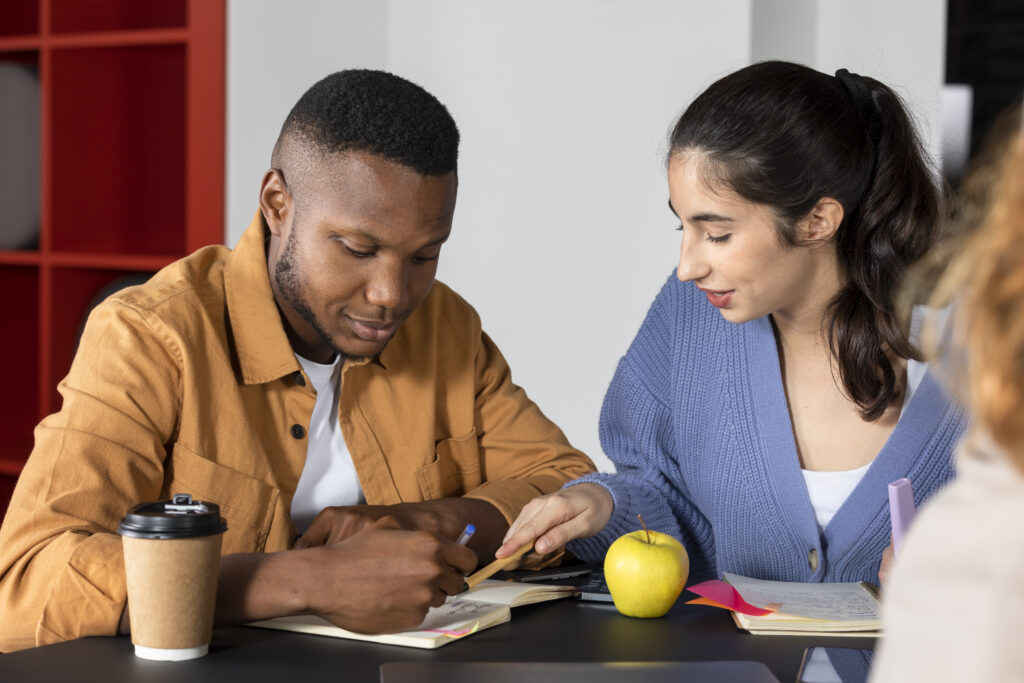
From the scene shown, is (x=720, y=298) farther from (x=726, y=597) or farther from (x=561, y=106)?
(x=561, y=106)

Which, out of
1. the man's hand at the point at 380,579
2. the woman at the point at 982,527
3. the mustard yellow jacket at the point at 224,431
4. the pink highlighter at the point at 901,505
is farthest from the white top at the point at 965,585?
the mustard yellow jacket at the point at 224,431

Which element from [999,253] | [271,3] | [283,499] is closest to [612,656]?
[283,499]

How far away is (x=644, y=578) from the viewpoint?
3.95 ft

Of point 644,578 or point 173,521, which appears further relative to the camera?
point 644,578

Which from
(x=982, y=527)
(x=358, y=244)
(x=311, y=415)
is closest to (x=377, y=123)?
(x=358, y=244)

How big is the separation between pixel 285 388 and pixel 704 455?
0.63m

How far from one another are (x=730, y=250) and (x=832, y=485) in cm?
37

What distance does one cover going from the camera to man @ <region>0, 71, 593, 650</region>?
1.12 metres

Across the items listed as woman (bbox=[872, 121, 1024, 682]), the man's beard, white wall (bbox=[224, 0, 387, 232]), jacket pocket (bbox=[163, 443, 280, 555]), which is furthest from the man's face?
white wall (bbox=[224, 0, 387, 232])

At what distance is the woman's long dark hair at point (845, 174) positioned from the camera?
61.1 inches

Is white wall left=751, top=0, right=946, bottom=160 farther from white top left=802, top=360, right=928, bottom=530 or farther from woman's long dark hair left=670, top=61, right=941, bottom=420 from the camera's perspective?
white top left=802, top=360, right=928, bottom=530

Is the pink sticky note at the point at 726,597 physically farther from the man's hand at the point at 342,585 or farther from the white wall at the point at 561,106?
the white wall at the point at 561,106

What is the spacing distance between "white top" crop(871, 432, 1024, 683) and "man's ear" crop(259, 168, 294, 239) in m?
1.20

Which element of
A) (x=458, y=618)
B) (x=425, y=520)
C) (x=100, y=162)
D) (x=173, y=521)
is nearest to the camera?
(x=173, y=521)
